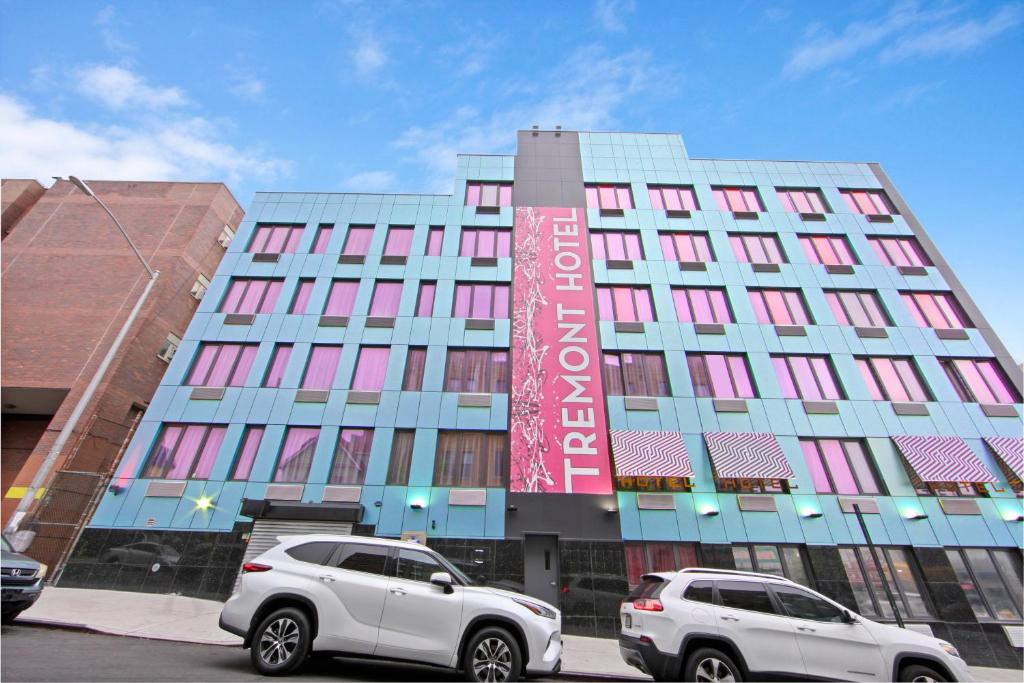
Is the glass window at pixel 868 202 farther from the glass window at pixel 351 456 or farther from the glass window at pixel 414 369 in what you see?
the glass window at pixel 351 456

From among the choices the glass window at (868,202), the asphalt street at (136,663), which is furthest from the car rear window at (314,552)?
the glass window at (868,202)

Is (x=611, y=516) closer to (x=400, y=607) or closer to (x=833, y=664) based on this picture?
(x=833, y=664)

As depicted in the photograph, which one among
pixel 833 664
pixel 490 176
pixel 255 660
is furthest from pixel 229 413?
pixel 833 664

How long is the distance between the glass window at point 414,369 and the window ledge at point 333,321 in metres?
3.39

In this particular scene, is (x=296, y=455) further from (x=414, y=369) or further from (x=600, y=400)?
(x=600, y=400)

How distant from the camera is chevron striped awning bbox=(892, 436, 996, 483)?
15.6 meters

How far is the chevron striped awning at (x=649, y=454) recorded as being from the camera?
50.8 ft

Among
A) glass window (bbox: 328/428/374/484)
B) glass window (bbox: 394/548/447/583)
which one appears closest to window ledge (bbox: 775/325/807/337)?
glass window (bbox: 328/428/374/484)

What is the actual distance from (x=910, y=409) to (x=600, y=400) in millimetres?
12035

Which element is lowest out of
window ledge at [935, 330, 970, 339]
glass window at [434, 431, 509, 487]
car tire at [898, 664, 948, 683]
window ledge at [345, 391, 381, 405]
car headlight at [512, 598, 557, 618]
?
car tire at [898, 664, 948, 683]

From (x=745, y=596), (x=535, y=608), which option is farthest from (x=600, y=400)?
(x=535, y=608)

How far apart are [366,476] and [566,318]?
10270 millimetres

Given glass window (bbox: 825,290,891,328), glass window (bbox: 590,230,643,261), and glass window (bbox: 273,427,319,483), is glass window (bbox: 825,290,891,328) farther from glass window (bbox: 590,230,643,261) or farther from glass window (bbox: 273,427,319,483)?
glass window (bbox: 273,427,319,483)

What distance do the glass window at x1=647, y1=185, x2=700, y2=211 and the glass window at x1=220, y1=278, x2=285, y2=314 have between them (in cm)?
1938
